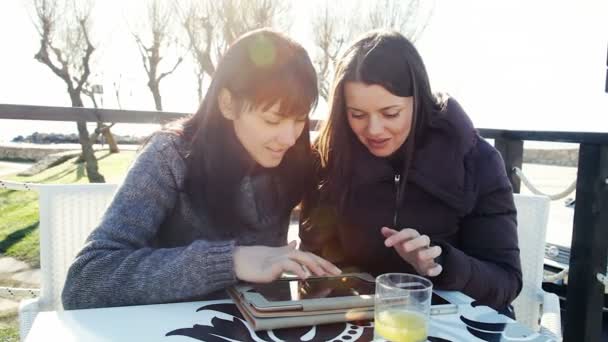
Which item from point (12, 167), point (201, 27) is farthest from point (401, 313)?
point (201, 27)

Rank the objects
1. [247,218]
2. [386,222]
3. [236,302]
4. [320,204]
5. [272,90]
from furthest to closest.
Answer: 1. [320,204]
2. [386,222]
3. [247,218]
4. [272,90]
5. [236,302]

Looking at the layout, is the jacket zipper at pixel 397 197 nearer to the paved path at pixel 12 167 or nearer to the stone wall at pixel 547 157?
the paved path at pixel 12 167

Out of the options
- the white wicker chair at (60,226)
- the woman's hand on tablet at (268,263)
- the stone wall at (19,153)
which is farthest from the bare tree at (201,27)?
the woman's hand on tablet at (268,263)

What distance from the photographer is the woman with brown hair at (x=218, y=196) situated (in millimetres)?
999

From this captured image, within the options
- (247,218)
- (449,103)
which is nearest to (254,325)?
(247,218)

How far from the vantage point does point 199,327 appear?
2.72 feet

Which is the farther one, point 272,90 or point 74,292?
point 272,90

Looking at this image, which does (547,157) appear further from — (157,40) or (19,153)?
(19,153)

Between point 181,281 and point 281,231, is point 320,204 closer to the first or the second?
point 281,231

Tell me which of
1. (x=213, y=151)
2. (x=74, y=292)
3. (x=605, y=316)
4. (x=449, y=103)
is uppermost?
(x=449, y=103)

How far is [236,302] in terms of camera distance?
944 millimetres

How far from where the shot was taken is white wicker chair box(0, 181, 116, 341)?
4.91 ft

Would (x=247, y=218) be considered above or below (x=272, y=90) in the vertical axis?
below

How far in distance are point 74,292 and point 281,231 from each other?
0.72 meters
